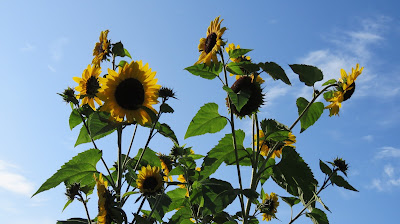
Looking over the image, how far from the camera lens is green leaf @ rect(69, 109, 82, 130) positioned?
9.17ft

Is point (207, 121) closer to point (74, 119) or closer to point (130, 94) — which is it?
Result: point (130, 94)

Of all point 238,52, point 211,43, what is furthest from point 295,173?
point 211,43

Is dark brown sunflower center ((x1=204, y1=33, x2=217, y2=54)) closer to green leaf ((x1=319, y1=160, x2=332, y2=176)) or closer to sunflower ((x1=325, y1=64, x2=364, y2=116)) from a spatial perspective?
sunflower ((x1=325, y1=64, x2=364, y2=116))

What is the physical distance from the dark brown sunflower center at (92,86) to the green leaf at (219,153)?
772 mm

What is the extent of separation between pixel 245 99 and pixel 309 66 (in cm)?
43

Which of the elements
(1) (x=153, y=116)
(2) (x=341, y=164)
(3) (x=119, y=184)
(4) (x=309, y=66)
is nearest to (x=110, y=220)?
(3) (x=119, y=184)

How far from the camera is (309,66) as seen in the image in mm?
2383

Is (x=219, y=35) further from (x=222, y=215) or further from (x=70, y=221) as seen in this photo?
(x=70, y=221)

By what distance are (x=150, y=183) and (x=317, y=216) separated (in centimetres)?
108

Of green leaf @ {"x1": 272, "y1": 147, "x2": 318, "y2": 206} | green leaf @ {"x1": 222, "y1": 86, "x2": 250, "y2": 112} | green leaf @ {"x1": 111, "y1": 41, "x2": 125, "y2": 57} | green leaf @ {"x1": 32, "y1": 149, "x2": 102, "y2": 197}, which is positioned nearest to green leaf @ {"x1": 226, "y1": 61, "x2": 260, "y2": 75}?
green leaf @ {"x1": 222, "y1": 86, "x2": 250, "y2": 112}

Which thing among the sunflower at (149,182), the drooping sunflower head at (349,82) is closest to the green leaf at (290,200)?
the drooping sunflower head at (349,82)

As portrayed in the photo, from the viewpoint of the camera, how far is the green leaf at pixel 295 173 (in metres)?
2.39

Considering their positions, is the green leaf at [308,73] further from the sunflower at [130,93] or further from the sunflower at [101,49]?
the sunflower at [101,49]

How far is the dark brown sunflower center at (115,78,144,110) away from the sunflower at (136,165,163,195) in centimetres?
37
